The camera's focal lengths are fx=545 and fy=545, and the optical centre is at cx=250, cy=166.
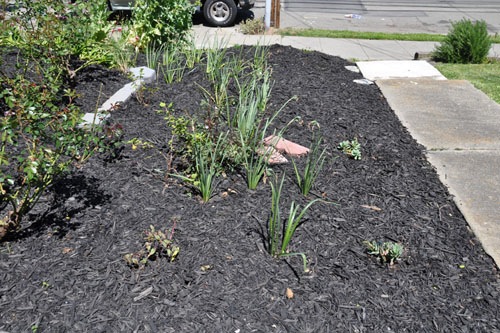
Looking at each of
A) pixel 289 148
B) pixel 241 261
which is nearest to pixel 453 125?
pixel 289 148

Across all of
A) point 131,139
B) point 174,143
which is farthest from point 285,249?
point 131,139

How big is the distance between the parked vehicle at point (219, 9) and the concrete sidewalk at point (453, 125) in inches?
134

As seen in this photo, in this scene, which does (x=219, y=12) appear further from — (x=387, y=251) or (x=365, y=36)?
(x=387, y=251)

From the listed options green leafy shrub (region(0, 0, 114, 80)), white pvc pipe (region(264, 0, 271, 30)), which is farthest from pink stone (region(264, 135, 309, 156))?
white pvc pipe (region(264, 0, 271, 30))

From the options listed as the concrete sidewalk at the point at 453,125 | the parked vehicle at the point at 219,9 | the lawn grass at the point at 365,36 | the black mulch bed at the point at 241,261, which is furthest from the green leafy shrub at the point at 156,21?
the parked vehicle at the point at 219,9

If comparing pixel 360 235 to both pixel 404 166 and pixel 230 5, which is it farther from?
pixel 230 5

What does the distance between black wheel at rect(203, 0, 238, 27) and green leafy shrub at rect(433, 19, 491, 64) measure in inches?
196

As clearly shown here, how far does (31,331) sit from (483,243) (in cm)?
277

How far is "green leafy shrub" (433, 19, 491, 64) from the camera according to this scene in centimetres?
865

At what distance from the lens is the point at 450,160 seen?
482 centimetres

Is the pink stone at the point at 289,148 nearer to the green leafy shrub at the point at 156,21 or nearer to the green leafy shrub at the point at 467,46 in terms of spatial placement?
the green leafy shrub at the point at 156,21

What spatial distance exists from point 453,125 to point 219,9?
7.64 metres

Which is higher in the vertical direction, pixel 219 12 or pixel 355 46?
pixel 219 12

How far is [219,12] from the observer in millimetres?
12109
